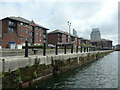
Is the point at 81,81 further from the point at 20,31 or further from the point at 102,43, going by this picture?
the point at 102,43

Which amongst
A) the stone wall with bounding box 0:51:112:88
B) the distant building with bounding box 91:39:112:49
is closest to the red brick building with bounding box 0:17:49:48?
the stone wall with bounding box 0:51:112:88

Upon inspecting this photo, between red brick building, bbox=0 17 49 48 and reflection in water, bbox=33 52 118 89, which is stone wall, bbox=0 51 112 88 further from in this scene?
red brick building, bbox=0 17 49 48

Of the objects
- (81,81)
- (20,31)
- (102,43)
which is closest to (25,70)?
(81,81)

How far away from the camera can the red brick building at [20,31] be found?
48812 millimetres

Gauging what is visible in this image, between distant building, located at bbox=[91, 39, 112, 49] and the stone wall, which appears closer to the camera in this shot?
the stone wall

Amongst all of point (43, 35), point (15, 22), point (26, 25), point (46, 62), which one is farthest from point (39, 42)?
point (46, 62)

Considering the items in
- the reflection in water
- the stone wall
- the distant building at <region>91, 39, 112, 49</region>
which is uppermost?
the distant building at <region>91, 39, 112, 49</region>

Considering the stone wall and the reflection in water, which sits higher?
the stone wall

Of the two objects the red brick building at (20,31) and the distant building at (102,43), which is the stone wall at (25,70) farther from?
the distant building at (102,43)

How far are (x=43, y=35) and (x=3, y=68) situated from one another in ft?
231

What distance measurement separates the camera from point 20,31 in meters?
58.2

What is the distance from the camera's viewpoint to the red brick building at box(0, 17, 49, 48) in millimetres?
48812

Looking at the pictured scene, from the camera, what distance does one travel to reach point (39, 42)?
2849 inches

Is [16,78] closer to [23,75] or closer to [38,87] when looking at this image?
[23,75]
